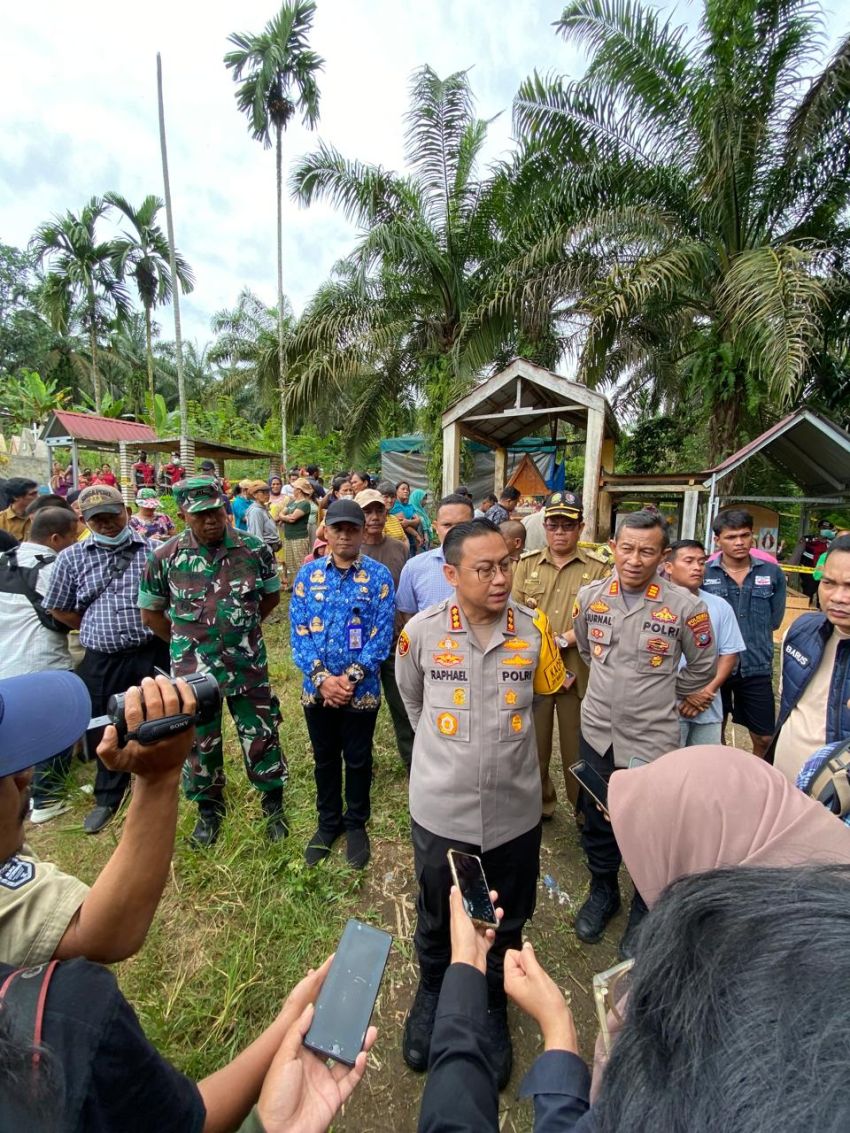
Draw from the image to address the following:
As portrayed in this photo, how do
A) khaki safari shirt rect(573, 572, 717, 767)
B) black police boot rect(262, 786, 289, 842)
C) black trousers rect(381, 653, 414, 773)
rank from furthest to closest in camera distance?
1. black trousers rect(381, 653, 414, 773)
2. black police boot rect(262, 786, 289, 842)
3. khaki safari shirt rect(573, 572, 717, 767)

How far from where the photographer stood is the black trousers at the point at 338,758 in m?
2.71

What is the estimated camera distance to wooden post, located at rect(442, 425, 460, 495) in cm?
835

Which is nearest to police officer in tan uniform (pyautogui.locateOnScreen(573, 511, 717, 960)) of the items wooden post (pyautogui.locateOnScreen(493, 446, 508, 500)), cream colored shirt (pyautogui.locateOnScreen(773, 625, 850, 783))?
cream colored shirt (pyautogui.locateOnScreen(773, 625, 850, 783))

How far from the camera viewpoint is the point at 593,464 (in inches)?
295

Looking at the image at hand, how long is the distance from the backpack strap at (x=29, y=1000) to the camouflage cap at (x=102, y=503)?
8.88 ft

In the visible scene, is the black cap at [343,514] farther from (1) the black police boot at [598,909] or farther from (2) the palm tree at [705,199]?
(2) the palm tree at [705,199]

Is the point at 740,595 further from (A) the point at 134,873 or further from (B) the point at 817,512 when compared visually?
(B) the point at 817,512

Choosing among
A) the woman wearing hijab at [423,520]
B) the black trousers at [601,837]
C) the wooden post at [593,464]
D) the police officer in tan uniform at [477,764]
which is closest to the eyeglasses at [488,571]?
the police officer in tan uniform at [477,764]

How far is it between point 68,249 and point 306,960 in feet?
98.2

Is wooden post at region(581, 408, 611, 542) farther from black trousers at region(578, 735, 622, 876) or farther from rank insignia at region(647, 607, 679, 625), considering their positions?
black trousers at region(578, 735, 622, 876)

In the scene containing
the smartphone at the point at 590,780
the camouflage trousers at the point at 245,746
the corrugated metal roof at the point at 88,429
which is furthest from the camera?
the corrugated metal roof at the point at 88,429

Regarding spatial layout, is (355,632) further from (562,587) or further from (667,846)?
(667,846)

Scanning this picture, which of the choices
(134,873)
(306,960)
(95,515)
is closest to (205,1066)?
(306,960)

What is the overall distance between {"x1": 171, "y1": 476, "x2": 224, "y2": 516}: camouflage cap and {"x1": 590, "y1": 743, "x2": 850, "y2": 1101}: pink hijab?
227cm
